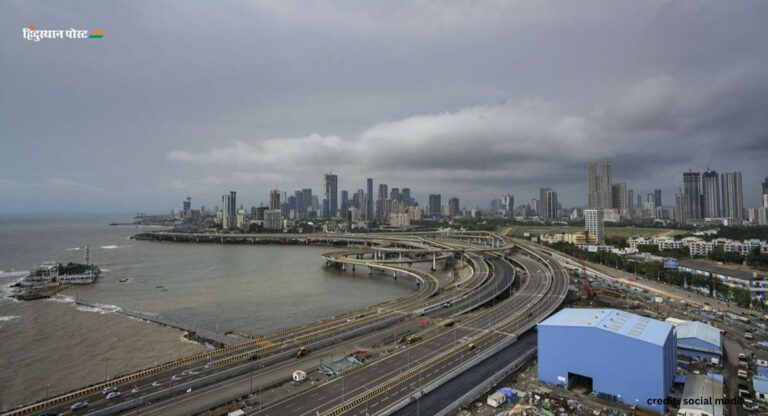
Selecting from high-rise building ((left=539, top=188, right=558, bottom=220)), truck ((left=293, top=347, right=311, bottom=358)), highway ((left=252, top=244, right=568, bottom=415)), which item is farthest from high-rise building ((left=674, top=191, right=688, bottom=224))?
truck ((left=293, top=347, right=311, bottom=358))

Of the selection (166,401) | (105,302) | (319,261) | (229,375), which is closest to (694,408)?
(229,375)

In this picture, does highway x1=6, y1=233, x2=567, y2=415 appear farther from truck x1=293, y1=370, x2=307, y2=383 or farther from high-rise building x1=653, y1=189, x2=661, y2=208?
high-rise building x1=653, y1=189, x2=661, y2=208

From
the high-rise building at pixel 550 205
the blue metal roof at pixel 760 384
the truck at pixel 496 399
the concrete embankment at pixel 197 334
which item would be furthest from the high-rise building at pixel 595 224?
→ the high-rise building at pixel 550 205

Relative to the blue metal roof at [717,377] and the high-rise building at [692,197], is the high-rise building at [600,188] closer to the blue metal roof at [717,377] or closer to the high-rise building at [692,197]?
the high-rise building at [692,197]

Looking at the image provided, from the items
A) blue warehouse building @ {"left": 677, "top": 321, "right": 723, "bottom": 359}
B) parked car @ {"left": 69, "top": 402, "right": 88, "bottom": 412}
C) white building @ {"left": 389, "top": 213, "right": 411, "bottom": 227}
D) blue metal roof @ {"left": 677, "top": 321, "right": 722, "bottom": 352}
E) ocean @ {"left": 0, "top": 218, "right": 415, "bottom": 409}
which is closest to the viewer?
parked car @ {"left": 69, "top": 402, "right": 88, "bottom": 412}

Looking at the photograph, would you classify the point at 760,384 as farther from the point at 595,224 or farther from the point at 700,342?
the point at 595,224
